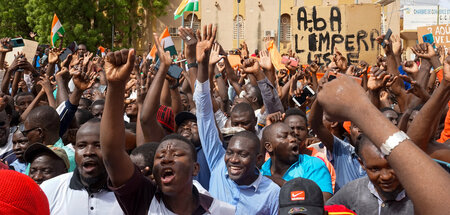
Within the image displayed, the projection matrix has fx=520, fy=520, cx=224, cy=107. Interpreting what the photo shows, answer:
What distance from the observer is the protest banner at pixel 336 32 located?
10.2 meters

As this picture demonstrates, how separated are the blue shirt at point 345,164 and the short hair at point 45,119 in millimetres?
2617

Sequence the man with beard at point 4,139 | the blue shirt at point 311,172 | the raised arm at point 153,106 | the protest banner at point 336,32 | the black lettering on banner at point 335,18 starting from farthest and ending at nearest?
the black lettering on banner at point 335,18 < the protest banner at point 336,32 < the man with beard at point 4,139 < the blue shirt at point 311,172 < the raised arm at point 153,106

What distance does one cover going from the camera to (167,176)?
9.41ft

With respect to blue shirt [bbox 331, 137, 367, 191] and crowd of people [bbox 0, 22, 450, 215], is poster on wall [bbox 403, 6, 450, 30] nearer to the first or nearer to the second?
crowd of people [bbox 0, 22, 450, 215]

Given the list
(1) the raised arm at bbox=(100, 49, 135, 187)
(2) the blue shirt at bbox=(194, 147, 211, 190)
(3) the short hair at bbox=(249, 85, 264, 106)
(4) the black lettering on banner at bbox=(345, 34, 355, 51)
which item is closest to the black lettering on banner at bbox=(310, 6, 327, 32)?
(4) the black lettering on banner at bbox=(345, 34, 355, 51)

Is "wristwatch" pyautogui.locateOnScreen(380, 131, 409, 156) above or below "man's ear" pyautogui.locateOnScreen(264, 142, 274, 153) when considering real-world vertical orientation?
above

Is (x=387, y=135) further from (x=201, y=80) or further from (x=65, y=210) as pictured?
(x=201, y=80)

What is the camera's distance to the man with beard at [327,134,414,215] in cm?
279

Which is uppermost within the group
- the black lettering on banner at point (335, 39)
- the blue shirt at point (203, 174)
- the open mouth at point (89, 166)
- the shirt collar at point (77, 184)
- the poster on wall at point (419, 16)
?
the poster on wall at point (419, 16)

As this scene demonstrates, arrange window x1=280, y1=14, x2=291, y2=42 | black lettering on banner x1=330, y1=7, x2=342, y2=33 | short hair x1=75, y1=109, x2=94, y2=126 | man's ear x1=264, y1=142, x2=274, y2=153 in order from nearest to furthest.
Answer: man's ear x1=264, y1=142, x2=274, y2=153 < short hair x1=75, y1=109, x2=94, y2=126 < black lettering on banner x1=330, y1=7, x2=342, y2=33 < window x1=280, y1=14, x2=291, y2=42

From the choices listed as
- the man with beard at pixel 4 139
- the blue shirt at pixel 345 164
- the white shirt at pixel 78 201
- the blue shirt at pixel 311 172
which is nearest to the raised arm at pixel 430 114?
the blue shirt at pixel 311 172

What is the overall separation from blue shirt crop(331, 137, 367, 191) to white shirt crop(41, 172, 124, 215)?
2.28m

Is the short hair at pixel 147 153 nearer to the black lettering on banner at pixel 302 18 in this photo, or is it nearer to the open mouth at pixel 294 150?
the open mouth at pixel 294 150

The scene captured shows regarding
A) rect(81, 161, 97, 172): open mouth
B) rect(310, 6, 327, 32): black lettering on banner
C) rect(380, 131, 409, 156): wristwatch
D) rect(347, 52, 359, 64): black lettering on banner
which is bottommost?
rect(81, 161, 97, 172): open mouth
